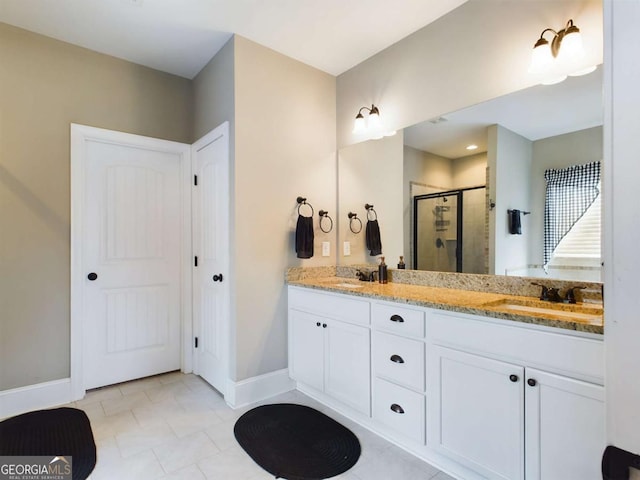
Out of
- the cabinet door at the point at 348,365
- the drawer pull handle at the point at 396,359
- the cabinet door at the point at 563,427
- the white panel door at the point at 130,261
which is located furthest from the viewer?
the white panel door at the point at 130,261

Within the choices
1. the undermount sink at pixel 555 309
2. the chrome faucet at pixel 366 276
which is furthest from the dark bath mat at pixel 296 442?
the undermount sink at pixel 555 309

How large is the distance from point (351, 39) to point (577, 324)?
2327 millimetres

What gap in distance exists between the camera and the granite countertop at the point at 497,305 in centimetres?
134

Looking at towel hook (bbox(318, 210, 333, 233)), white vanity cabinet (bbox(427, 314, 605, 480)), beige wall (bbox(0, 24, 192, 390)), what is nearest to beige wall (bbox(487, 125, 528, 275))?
white vanity cabinet (bbox(427, 314, 605, 480))

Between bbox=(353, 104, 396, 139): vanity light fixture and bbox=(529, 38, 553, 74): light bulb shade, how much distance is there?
1007mm

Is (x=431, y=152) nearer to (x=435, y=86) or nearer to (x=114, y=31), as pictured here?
(x=435, y=86)

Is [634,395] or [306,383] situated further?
[306,383]

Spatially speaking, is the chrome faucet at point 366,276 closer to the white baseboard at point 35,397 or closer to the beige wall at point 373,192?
the beige wall at point 373,192

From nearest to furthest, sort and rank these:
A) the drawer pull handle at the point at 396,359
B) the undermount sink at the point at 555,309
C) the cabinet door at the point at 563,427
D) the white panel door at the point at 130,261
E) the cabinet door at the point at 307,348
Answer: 1. the cabinet door at the point at 563,427
2. the undermount sink at the point at 555,309
3. the drawer pull handle at the point at 396,359
4. the cabinet door at the point at 307,348
5. the white panel door at the point at 130,261

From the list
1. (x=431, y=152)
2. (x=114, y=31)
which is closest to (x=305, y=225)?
(x=431, y=152)

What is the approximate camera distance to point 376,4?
2.15 m

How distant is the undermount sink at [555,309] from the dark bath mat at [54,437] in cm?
233

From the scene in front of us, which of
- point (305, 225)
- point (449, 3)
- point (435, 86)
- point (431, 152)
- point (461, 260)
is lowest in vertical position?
point (461, 260)

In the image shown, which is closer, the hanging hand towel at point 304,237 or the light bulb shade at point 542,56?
the light bulb shade at point 542,56
